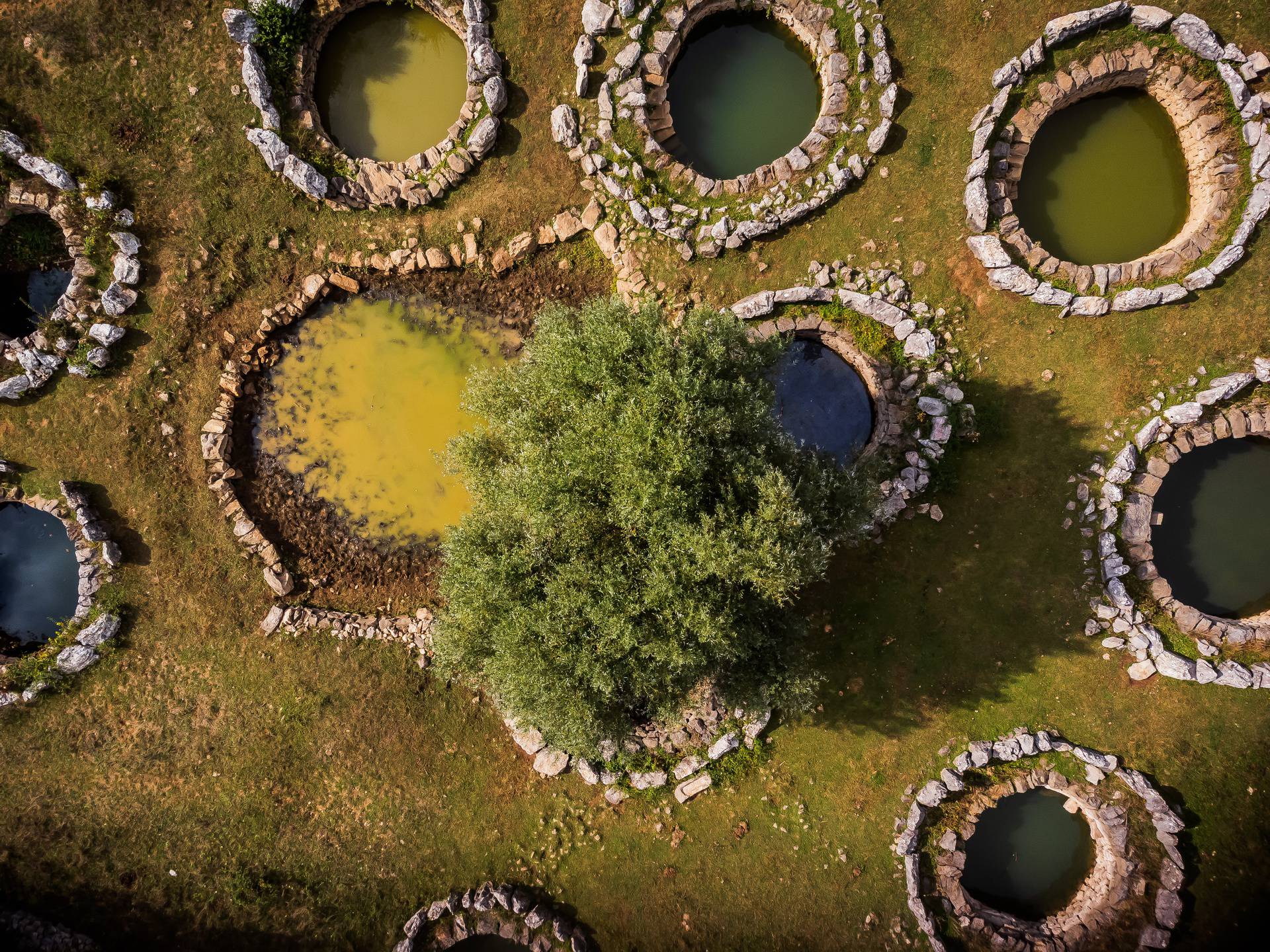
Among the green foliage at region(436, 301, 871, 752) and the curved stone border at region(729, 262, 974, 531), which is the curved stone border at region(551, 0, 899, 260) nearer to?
the curved stone border at region(729, 262, 974, 531)

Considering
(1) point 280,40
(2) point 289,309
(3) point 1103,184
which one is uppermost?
(1) point 280,40

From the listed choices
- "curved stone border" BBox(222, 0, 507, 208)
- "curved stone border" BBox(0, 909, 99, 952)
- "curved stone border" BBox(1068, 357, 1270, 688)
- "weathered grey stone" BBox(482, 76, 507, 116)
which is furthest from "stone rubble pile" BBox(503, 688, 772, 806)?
"weathered grey stone" BBox(482, 76, 507, 116)

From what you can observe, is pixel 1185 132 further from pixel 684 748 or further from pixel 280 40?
pixel 280 40

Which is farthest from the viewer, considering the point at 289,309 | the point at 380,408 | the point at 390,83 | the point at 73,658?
the point at 380,408

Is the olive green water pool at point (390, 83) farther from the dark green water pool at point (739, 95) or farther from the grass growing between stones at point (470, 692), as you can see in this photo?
the dark green water pool at point (739, 95)

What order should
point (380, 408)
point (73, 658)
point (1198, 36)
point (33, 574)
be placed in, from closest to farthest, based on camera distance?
1. point (1198, 36)
2. point (73, 658)
3. point (33, 574)
4. point (380, 408)

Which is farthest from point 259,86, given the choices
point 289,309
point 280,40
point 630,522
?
point 630,522

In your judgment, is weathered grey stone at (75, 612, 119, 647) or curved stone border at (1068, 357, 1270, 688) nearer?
curved stone border at (1068, 357, 1270, 688)
